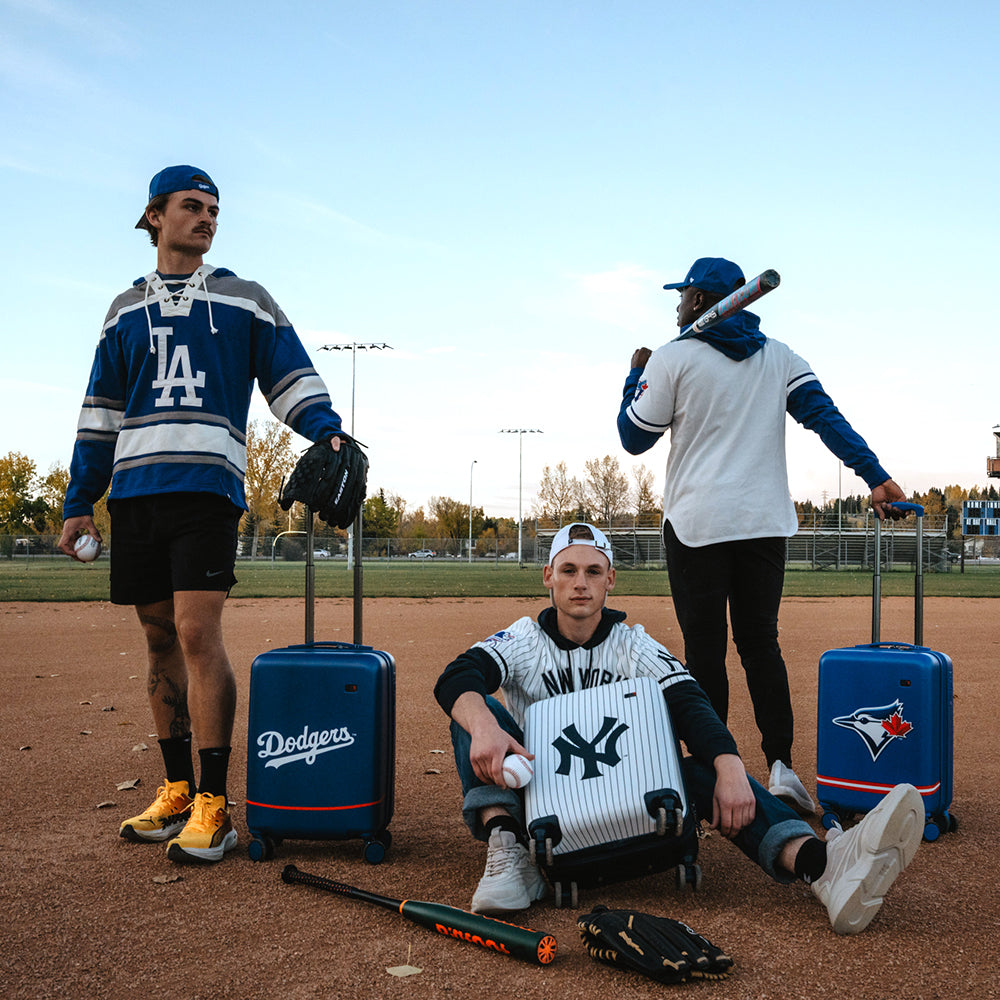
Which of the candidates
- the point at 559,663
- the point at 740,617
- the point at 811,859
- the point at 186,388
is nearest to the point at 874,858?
the point at 811,859

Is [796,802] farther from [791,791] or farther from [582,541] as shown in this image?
[582,541]

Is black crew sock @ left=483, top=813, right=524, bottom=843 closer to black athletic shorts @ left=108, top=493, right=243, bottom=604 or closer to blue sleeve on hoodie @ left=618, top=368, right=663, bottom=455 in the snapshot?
black athletic shorts @ left=108, top=493, right=243, bottom=604

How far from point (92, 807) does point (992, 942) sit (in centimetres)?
314

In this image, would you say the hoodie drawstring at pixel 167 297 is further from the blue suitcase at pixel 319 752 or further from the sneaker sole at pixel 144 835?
the sneaker sole at pixel 144 835

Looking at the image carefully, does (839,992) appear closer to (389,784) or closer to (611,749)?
(611,749)

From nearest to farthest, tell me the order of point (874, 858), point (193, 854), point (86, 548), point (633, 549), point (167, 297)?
point (874, 858), point (193, 854), point (167, 297), point (86, 548), point (633, 549)

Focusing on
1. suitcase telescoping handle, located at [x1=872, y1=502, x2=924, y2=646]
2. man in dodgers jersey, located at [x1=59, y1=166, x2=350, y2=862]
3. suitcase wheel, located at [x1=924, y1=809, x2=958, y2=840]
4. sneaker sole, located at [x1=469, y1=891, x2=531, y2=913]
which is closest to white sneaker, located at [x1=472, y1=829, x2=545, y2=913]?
sneaker sole, located at [x1=469, y1=891, x2=531, y2=913]

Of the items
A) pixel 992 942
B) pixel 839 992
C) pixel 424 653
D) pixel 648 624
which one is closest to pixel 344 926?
pixel 839 992

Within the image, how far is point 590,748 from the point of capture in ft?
8.71

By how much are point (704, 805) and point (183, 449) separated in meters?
2.06

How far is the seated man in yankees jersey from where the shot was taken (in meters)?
2.41

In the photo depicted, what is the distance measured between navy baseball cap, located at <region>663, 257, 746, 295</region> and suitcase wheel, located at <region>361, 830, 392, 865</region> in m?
2.42

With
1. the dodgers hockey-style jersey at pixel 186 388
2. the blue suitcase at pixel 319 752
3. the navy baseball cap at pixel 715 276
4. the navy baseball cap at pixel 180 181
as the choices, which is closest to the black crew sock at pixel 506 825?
the blue suitcase at pixel 319 752

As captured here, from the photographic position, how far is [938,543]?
42750 mm
